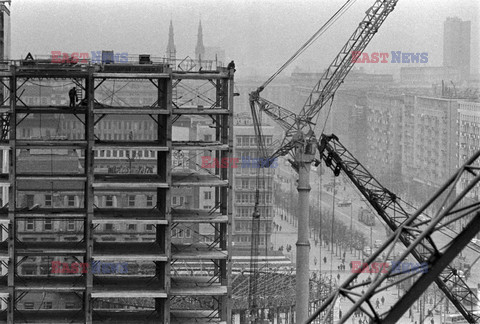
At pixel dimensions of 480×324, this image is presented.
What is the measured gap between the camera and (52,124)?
83.6 meters

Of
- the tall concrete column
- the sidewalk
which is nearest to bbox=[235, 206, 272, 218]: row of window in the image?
the sidewalk

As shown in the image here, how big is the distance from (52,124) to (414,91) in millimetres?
38824

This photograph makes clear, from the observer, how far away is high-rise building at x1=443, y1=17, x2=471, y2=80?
10381 centimetres

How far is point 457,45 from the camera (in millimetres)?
104812

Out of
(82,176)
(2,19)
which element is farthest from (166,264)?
(2,19)

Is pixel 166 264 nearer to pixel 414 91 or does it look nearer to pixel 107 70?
pixel 107 70

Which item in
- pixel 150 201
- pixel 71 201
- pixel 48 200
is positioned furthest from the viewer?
pixel 150 201

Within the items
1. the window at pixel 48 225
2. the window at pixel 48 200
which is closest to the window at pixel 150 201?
the window at pixel 48 200

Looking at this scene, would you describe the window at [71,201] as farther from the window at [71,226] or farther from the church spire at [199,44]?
the church spire at [199,44]

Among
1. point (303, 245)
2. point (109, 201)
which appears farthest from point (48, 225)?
point (303, 245)

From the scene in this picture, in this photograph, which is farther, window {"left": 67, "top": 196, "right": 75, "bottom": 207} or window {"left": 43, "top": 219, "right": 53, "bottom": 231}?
window {"left": 67, "top": 196, "right": 75, "bottom": 207}

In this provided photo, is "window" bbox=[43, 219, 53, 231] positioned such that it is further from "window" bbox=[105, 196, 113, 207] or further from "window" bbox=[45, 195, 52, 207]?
"window" bbox=[105, 196, 113, 207]

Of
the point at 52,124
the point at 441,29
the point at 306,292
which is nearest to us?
the point at 306,292

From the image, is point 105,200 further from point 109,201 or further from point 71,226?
point 71,226
